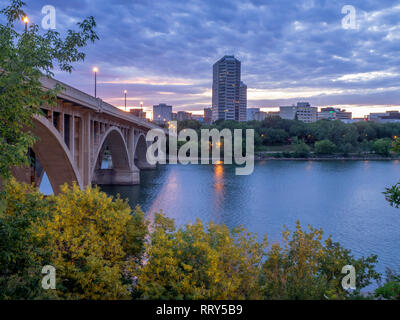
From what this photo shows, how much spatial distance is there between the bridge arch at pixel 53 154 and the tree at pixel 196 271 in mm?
9424

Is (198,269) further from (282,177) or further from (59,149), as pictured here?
(282,177)

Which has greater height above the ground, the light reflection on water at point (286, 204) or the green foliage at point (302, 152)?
the green foliage at point (302, 152)

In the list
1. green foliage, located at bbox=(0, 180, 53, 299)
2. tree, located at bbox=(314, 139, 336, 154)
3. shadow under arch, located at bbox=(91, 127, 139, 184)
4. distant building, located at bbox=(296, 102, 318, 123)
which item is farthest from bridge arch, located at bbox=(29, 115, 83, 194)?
distant building, located at bbox=(296, 102, 318, 123)

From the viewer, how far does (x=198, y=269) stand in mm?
7387

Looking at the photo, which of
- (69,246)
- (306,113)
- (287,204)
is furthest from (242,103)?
(69,246)

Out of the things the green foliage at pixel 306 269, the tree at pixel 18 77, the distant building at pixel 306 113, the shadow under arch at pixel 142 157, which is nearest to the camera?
the tree at pixel 18 77

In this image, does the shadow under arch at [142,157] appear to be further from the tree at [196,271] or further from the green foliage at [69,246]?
the tree at [196,271]

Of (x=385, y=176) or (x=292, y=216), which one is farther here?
(x=385, y=176)

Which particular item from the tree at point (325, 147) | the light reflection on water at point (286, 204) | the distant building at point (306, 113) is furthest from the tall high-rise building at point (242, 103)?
the light reflection on water at point (286, 204)

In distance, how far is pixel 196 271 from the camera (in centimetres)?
716

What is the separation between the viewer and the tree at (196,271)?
6723mm

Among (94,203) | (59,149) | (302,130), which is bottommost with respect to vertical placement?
(94,203)

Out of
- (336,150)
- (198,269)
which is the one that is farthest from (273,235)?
(336,150)
